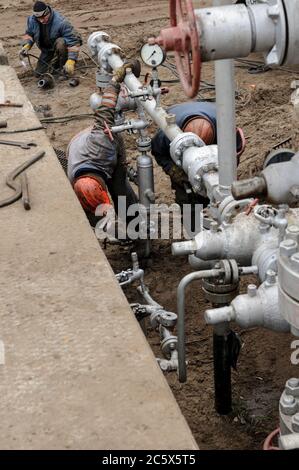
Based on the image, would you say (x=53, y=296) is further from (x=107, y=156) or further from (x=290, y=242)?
(x=107, y=156)

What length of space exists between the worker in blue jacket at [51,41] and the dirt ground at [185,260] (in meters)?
0.27

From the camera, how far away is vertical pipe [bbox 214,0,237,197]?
2861 mm

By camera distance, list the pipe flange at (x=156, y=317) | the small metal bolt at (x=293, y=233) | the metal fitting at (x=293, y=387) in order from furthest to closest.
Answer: the pipe flange at (x=156, y=317) < the metal fitting at (x=293, y=387) < the small metal bolt at (x=293, y=233)

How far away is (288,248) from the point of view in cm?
212

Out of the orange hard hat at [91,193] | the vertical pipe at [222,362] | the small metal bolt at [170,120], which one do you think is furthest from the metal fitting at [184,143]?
the vertical pipe at [222,362]

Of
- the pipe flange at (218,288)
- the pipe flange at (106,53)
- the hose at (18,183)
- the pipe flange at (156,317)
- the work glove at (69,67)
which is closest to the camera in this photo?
the pipe flange at (218,288)

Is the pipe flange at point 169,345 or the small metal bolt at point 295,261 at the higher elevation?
the small metal bolt at point 295,261

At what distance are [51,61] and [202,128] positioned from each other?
18.5 ft

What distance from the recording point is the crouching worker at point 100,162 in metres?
4.23

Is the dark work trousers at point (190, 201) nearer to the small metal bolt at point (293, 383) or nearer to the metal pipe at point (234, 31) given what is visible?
the small metal bolt at point (293, 383)

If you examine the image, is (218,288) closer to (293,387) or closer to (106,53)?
(293,387)

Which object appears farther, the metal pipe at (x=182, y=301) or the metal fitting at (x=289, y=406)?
the metal pipe at (x=182, y=301)

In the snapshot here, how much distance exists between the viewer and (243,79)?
8.38m

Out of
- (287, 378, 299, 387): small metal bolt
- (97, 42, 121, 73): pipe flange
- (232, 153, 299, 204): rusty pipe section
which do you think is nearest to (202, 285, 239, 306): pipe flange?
(287, 378, 299, 387): small metal bolt
